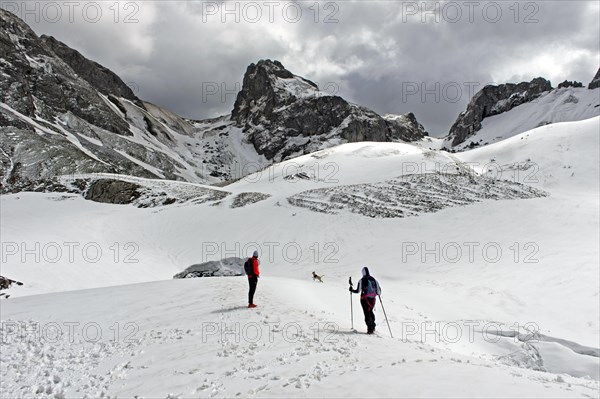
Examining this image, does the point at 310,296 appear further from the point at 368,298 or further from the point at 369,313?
the point at 369,313

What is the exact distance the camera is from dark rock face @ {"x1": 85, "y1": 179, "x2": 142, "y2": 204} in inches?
2153

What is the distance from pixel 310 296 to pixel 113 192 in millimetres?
47482

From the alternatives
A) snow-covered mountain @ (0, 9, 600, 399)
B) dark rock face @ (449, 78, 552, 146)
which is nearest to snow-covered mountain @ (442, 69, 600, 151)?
dark rock face @ (449, 78, 552, 146)

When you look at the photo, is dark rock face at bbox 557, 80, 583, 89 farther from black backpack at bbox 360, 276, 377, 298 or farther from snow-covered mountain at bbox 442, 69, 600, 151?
black backpack at bbox 360, 276, 377, 298

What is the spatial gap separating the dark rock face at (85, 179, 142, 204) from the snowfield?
280 cm

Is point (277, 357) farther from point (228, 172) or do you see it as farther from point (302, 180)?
point (228, 172)

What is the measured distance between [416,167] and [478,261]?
2927 cm

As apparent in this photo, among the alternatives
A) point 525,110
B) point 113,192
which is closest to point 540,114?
point 525,110

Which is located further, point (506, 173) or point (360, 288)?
point (506, 173)

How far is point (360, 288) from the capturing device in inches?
484

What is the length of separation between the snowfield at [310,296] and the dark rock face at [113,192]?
9.19 feet

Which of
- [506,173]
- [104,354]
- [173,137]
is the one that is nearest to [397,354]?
[104,354]

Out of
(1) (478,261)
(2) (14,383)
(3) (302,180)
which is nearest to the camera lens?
(2) (14,383)

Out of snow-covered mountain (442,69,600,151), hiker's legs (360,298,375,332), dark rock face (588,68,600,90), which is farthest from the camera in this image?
dark rock face (588,68,600,90)
